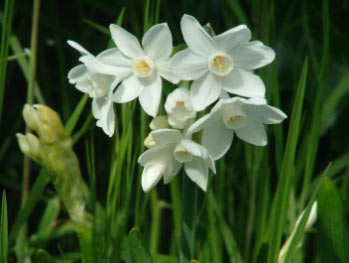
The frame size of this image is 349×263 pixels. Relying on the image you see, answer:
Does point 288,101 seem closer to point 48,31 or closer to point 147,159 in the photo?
point 48,31

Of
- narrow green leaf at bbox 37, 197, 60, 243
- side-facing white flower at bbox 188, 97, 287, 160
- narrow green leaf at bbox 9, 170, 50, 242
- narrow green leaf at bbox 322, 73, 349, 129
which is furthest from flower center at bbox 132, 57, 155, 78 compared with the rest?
narrow green leaf at bbox 37, 197, 60, 243

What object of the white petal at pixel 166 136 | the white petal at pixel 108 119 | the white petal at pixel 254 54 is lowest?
the white petal at pixel 166 136

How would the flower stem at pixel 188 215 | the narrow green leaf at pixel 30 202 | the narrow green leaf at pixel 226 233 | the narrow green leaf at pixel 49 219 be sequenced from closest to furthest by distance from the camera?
the flower stem at pixel 188 215 → the narrow green leaf at pixel 30 202 → the narrow green leaf at pixel 226 233 → the narrow green leaf at pixel 49 219

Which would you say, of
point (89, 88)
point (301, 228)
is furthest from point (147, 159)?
point (301, 228)

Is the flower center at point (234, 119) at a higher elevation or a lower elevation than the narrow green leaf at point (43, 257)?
higher

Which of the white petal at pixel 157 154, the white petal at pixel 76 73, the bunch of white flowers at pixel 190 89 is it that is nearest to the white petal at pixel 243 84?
the bunch of white flowers at pixel 190 89

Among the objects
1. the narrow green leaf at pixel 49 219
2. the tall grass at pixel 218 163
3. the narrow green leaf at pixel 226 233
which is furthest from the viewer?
the narrow green leaf at pixel 49 219

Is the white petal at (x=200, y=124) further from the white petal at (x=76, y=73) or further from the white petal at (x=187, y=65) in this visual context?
the white petal at (x=76, y=73)
